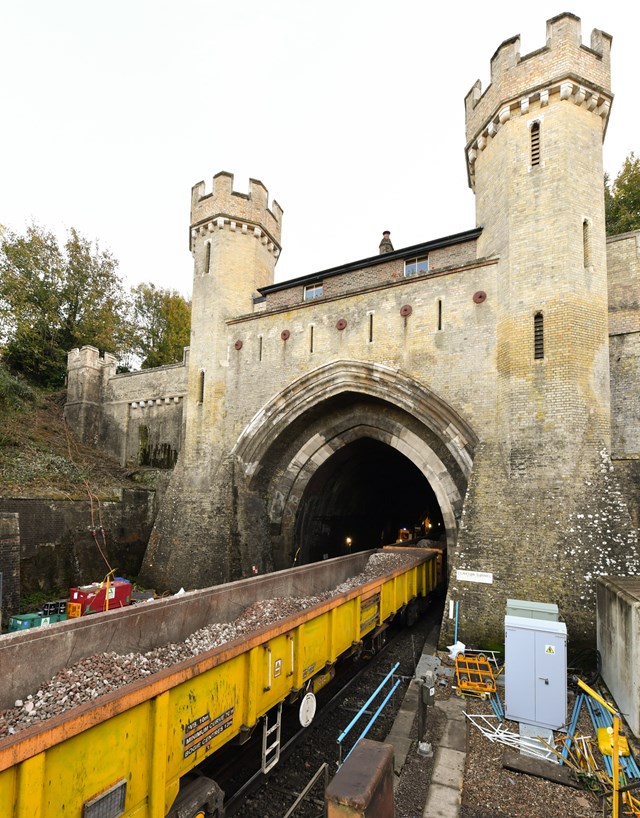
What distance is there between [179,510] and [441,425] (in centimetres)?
865

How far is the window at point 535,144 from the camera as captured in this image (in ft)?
34.7

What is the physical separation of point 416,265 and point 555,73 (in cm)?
515

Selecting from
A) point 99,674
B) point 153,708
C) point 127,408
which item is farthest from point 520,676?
point 127,408

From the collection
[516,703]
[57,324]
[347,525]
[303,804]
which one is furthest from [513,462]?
[57,324]

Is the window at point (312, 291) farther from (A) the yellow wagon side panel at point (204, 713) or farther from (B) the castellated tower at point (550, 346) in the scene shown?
(A) the yellow wagon side panel at point (204, 713)

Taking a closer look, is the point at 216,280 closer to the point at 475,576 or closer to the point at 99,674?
the point at 475,576

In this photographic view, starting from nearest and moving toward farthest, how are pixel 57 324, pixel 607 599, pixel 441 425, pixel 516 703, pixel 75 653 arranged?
pixel 75 653 < pixel 516 703 < pixel 607 599 < pixel 441 425 < pixel 57 324

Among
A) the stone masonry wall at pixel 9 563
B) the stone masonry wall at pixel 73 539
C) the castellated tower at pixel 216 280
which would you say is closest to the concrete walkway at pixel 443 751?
the stone masonry wall at pixel 9 563

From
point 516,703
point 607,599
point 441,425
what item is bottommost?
point 516,703

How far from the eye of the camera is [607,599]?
24.0ft

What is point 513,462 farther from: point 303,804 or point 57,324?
point 57,324

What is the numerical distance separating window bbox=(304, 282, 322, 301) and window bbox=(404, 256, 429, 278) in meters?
2.86

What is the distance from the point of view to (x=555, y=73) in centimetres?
1033

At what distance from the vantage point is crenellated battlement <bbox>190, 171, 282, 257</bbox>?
15781mm
